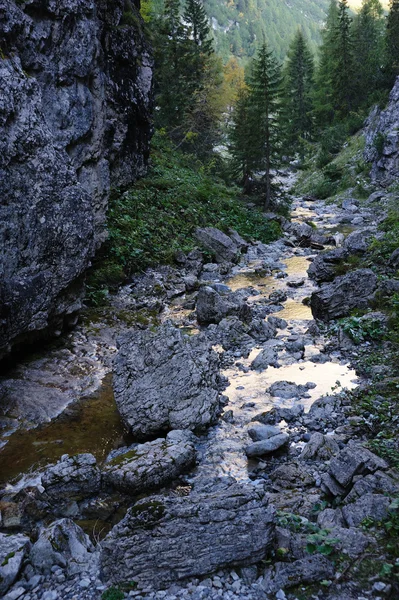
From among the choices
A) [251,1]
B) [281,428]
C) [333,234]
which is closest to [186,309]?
[281,428]

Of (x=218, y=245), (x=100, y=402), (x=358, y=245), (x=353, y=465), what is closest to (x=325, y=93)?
(x=218, y=245)

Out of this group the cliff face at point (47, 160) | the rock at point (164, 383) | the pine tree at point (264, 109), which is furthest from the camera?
the pine tree at point (264, 109)

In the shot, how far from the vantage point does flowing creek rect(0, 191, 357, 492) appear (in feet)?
26.0


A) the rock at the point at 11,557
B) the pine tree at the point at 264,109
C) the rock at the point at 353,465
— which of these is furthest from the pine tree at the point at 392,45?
the rock at the point at 11,557

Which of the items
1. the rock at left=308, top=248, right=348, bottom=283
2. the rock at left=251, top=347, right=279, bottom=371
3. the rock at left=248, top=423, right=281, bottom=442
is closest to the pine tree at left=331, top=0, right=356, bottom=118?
the rock at left=308, top=248, right=348, bottom=283

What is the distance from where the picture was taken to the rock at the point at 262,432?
7949mm

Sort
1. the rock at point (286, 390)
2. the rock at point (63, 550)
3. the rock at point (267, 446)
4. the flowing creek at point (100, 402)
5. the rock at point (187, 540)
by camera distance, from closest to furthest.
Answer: the rock at point (187, 540), the rock at point (63, 550), the rock at point (267, 446), the flowing creek at point (100, 402), the rock at point (286, 390)

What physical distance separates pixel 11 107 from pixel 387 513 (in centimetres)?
1082

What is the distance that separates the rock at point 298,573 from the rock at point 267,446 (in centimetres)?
273

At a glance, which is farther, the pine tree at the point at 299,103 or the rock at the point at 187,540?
A: the pine tree at the point at 299,103

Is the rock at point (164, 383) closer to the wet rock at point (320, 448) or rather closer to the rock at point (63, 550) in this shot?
the wet rock at point (320, 448)

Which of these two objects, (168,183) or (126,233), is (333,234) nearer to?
(168,183)

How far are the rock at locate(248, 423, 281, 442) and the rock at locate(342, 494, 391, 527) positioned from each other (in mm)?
2624

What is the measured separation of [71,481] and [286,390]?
505 centimetres
